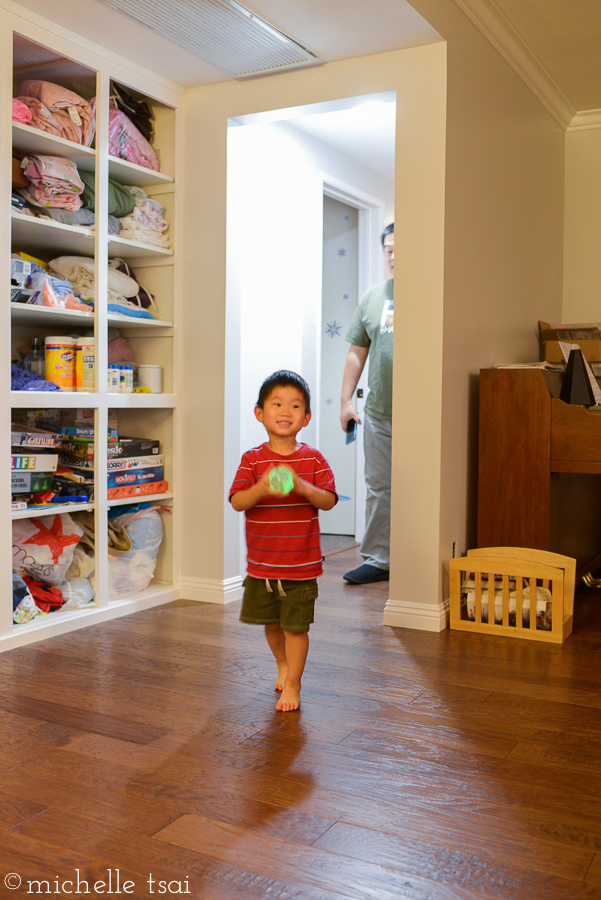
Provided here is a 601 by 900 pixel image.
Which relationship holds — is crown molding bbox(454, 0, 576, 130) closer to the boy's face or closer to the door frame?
the door frame

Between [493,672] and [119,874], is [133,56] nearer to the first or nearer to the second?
[493,672]

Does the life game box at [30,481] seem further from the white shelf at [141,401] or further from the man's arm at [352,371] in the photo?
the man's arm at [352,371]

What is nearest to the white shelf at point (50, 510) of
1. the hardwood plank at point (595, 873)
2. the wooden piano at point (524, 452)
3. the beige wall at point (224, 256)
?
the beige wall at point (224, 256)

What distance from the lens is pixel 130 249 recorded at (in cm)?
318

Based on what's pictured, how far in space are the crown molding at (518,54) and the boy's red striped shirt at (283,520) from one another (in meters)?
1.80

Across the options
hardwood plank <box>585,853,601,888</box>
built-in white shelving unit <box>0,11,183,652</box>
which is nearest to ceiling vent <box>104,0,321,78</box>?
built-in white shelving unit <box>0,11,183,652</box>

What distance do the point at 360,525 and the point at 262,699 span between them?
101 inches

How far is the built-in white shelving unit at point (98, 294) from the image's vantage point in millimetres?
2584

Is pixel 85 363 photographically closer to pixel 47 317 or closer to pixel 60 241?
pixel 47 317

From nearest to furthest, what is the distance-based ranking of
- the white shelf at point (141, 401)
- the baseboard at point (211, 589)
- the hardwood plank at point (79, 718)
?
the hardwood plank at point (79, 718), the white shelf at point (141, 401), the baseboard at point (211, 589)

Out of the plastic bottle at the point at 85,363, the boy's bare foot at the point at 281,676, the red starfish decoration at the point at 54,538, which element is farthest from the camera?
the plastic bottle at the point at 85,363

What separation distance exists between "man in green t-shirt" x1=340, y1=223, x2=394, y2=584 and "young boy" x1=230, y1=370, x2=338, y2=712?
1555 mm

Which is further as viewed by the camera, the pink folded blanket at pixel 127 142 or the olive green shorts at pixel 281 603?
the pink folded blanket at pixel 127 142

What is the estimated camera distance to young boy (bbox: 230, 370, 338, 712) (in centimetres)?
207
